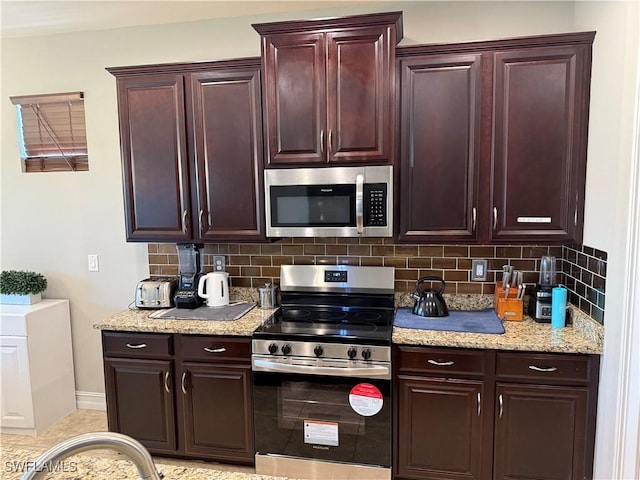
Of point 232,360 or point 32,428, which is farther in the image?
point 32,428

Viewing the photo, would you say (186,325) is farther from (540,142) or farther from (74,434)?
(540,142)

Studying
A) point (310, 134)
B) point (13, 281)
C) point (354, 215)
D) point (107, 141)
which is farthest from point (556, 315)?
point (13, 281)

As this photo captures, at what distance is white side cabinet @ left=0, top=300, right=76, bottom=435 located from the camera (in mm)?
2896

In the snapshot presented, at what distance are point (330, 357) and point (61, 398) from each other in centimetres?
224

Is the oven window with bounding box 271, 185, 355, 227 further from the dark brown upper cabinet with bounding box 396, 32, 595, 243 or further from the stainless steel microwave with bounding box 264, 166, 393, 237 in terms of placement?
the dark brown upper cabinet with bounding box 396, 32, 595, 243

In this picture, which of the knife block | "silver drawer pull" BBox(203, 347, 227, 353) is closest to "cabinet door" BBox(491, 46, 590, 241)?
the knife block

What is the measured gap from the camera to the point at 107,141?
9.86 feet

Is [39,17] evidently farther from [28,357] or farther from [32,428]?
[32,428]

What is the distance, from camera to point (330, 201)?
2.39 metres

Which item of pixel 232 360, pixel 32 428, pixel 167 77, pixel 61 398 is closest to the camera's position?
pixel 232 360

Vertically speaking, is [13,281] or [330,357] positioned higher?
[13,281]

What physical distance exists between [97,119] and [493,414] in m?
3.06

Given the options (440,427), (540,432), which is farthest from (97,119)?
(540,432)

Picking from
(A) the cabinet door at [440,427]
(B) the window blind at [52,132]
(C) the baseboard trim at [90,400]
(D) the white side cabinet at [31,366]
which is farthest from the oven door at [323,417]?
(B) the window blind at [52,132]
